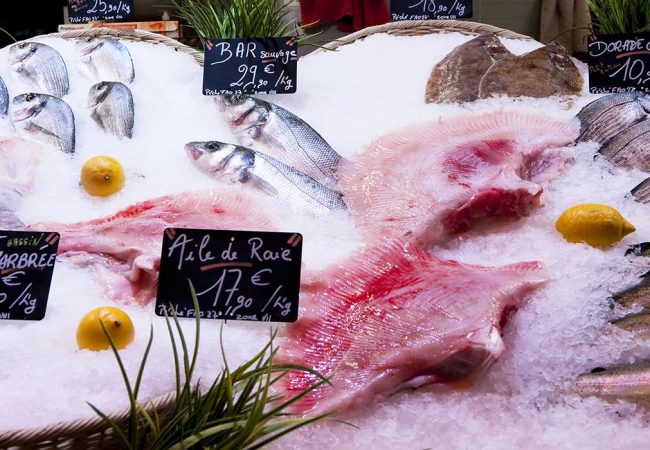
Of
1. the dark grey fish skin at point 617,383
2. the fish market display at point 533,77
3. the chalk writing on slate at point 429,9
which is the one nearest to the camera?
the dark grey fish skin at point 617,383

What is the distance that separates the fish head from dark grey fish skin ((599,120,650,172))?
172 centimetres

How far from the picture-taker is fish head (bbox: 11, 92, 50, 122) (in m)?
2.07

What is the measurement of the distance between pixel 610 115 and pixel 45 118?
67.7 inches

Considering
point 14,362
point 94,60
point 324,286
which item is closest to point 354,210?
point 324,286

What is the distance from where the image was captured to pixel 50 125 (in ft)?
6.63

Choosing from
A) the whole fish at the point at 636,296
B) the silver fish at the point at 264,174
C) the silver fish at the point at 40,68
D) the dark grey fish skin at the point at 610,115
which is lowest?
the whole fish at the point at 636,296

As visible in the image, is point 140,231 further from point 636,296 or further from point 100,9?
point 100,9

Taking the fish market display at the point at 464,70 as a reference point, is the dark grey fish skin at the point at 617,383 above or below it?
below

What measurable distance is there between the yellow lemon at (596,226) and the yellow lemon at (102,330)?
1.01 m

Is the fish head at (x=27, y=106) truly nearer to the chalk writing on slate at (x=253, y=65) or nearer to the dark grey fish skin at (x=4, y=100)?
the dark grey fish skin at (x=4, y=100)

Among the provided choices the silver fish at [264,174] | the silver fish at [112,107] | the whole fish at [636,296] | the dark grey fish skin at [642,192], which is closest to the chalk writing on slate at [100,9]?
the silver fish at [112,107]

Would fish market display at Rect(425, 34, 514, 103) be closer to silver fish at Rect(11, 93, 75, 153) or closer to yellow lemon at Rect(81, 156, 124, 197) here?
yellow lemon at Rect(81, 156, 124, 197)

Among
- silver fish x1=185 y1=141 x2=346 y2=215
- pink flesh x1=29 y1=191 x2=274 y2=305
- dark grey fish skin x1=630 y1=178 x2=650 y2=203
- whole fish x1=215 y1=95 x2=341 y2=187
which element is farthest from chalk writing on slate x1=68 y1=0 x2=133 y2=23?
dark grey fish skin x1=630 y1=178 x2=650 y2=203

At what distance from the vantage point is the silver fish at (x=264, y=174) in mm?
1708
